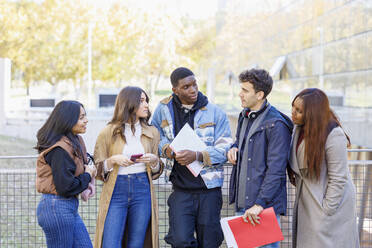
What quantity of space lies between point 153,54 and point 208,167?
35087 mm

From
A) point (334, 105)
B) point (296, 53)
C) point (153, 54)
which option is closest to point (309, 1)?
point (296, 53)

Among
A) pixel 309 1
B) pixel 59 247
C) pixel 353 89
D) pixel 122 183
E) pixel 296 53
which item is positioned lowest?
pixel 59 247

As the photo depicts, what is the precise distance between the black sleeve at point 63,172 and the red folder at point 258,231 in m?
1.35

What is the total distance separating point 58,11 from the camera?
108ft

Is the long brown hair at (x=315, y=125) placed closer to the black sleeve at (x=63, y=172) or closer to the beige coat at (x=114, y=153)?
the beige coat at (x=114, y=153)

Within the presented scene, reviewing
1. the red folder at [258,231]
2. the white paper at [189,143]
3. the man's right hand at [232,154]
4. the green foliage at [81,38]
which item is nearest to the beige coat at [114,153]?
the white paper at [189,143]

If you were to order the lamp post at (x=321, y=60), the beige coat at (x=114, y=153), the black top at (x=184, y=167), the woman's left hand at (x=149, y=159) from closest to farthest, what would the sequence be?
the woman's left hand at (x=149, y=159), the beige coat at (x=114, y=153), the black top at (x=184, y=167), the lamp post at (x=321, y=60)

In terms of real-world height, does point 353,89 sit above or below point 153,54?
below

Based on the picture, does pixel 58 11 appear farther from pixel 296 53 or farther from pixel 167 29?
pixel 296 53

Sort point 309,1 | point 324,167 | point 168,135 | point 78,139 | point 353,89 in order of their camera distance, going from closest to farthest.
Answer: point 324,167
point 78,139
point 168,135
point 353,89
point 309,1

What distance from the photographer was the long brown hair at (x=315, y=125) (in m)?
3.88

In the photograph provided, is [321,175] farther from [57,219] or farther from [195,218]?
[57,219]

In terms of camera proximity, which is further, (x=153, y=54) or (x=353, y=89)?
(x=153, y=54)

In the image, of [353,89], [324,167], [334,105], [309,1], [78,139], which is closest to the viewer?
[324,167]
